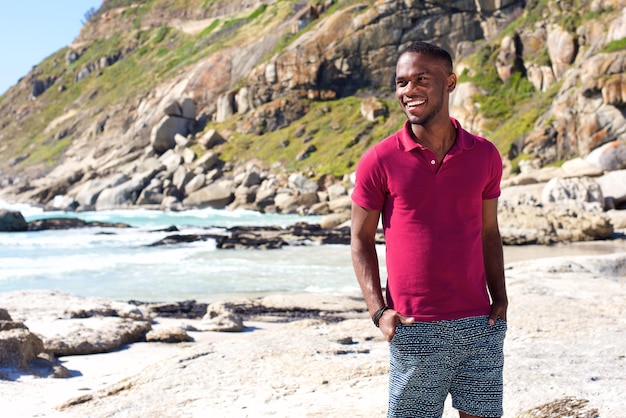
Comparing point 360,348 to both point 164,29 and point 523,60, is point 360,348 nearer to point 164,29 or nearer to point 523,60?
point 523,60

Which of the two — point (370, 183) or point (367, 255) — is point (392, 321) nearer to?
point (367, 255)

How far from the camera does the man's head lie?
2945 mm

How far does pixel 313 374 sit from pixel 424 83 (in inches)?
128

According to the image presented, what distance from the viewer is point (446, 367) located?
288 centimetres

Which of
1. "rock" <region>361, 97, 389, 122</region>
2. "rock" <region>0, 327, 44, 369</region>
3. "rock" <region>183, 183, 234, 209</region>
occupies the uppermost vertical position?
"rock" <region>361, 97, 389, 122</region>

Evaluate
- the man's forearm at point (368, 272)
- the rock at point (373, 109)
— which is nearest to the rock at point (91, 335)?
the man's forearm at point (368, 272)

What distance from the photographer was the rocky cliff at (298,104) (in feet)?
129

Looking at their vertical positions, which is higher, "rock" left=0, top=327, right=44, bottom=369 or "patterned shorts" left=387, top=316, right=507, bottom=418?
"patterned shorts" left=387, top=316, right=507, bottom=418

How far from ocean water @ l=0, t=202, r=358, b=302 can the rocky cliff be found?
10.9m

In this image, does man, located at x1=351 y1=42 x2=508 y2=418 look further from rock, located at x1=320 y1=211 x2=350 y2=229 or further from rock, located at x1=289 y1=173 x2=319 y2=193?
rock, located at x1=289 y1=173 x2=319 y2=193

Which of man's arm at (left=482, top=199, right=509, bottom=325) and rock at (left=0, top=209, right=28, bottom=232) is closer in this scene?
man's arm at (left=482, top=199, right=509, bottom=325)

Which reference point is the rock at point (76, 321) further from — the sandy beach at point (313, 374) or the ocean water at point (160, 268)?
the ocean water at point (160, 268)

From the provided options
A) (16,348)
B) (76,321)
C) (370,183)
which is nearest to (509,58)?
(76,321)

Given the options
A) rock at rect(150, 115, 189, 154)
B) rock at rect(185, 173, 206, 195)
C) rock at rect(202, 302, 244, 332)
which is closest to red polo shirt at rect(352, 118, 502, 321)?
rock at rect(202, 302, 244, 332)
